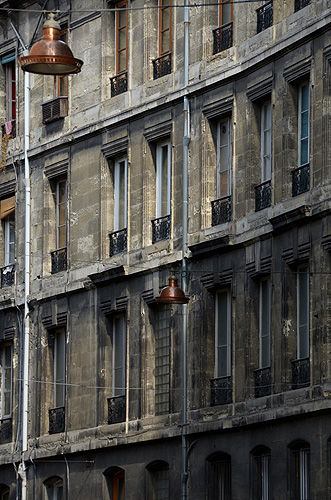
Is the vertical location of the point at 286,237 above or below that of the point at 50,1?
below

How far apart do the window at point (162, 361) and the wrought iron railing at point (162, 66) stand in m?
5.14

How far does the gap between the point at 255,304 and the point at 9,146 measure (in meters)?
11.9

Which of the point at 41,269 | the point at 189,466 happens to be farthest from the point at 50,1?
the point at 189,466

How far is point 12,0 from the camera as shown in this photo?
49156 mm

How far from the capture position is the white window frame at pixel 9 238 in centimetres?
4909

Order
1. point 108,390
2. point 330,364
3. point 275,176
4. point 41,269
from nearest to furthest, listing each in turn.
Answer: point 330,364, point 275,176, point 108,390, point 41,269

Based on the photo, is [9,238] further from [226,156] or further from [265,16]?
[265,16]

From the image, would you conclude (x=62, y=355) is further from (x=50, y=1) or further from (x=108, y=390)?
(x=50, y=1)

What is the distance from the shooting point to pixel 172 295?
38312 mm

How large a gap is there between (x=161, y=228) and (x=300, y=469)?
7.48 metres

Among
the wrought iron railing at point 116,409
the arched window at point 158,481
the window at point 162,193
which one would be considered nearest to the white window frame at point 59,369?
the wrought iron railing at point 116,409

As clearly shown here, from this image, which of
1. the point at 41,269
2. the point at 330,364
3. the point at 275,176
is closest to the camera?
the point at 330,364

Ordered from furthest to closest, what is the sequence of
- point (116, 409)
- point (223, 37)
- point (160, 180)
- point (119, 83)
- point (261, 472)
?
point (119, 83) → point (116, 409) → point (160, 180) → point (223, 37) → point (261, 472)

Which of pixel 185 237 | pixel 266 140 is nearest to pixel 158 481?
pixel 185 237
